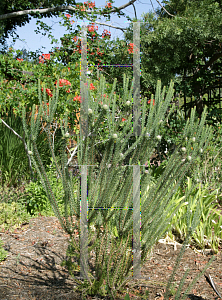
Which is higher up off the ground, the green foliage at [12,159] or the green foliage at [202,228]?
the green foliage at [12,159]

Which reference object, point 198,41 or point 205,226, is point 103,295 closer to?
point 205,226

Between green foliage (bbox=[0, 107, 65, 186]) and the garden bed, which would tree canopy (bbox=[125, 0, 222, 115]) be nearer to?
green foliage (bbox=[0, 107, 65, 186])

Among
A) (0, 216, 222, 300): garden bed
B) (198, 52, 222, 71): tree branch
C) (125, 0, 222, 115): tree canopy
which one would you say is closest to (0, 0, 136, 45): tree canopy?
(125, 0, 222, 115): tree canopy

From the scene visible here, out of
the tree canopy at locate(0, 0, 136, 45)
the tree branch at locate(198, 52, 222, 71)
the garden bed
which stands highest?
the tree canopy at locate(0, 0, 136, 45)

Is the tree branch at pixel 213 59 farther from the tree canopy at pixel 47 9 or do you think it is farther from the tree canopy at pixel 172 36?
the tree canopy at pixel 47 9

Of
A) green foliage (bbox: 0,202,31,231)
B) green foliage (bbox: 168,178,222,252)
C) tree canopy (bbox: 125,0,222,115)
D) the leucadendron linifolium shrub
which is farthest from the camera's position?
tree canopy (bbox: 125,0,222,115)

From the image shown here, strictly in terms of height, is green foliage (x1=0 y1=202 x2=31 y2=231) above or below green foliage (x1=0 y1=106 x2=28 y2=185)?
below

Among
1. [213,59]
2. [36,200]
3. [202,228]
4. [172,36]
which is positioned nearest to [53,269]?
[36,200]

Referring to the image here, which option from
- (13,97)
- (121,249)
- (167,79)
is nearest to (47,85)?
(13,97)

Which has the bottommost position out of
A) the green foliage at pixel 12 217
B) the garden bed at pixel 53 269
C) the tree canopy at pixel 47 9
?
the garden bed at pixel 53 269

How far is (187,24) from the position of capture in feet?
14.8

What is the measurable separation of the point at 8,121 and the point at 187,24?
341cm

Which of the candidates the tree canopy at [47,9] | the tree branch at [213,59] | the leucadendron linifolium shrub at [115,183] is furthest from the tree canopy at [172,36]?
the leucadendron linifolium shrub at [115,183]

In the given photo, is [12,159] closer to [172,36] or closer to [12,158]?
[12,158]
